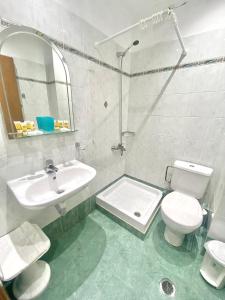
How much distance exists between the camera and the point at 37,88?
112cm

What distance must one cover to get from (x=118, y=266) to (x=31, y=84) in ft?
5.96

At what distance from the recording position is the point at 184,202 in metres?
1.50

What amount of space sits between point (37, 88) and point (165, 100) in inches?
60.9

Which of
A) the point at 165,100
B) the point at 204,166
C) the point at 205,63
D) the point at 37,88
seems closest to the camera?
the point at 37,88

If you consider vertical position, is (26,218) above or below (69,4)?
below

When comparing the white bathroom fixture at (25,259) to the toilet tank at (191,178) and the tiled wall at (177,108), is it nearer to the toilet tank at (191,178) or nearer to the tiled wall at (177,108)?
the toilet tank at (191,178)

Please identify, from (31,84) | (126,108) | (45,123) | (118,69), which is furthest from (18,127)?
(126,108)

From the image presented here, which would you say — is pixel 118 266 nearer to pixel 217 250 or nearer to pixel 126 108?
pixel 217 250

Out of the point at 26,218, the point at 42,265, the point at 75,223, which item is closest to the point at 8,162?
the point at 26,218

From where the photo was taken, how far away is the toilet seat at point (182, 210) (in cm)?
125

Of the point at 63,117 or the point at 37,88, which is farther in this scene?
the point at 63,117

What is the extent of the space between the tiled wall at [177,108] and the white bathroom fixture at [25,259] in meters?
1.72

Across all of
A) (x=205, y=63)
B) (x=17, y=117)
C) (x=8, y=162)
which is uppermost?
(x=205, y=63)

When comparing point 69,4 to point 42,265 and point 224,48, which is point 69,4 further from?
point 42,265
